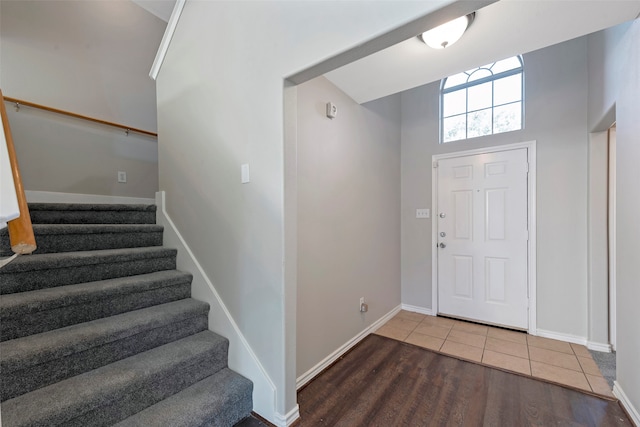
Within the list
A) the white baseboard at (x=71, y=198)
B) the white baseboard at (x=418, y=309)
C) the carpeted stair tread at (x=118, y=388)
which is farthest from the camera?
the white baseboard at (x=418, y=309)

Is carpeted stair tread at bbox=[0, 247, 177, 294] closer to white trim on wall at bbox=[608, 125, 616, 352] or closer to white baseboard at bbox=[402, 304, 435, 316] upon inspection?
white baseboard at bbox=[402, 304, 435, 316]

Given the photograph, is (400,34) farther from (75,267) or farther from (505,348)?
(505,348)

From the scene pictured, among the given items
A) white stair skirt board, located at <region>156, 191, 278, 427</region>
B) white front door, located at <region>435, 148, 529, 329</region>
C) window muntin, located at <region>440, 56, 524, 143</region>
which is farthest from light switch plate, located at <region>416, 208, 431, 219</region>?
white stair skirt board, located at <region>156, 191, 278, 427</region>

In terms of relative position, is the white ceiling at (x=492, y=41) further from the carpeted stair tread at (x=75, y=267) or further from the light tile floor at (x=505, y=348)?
the light tile floor at (x=505, y=348)

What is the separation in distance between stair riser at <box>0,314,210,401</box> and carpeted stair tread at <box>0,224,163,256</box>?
80 centimetres

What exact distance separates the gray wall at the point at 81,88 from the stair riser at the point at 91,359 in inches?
91.0

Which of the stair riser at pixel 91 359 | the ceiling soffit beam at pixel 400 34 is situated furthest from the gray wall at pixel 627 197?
the stair riser at pixel 91 359

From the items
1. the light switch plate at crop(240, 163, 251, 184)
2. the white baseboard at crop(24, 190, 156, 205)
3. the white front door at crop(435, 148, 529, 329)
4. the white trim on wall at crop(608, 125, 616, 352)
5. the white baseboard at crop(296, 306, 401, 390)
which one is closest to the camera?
the light switch plate at crop(240, 163, 251, 184)

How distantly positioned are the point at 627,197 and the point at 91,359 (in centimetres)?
316

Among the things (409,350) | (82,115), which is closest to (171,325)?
(409,350)

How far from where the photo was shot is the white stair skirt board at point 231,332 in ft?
4.99

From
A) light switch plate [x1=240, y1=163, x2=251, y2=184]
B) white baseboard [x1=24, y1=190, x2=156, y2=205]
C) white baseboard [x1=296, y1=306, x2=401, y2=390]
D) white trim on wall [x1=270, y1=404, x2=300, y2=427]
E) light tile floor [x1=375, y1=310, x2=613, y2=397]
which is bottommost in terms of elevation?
light tile floor [x1=375, y1=310, x2=613, y2=397]

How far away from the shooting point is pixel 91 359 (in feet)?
4.39

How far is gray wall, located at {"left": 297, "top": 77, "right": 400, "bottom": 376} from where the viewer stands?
6.36ft
